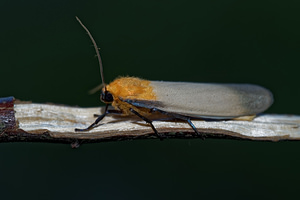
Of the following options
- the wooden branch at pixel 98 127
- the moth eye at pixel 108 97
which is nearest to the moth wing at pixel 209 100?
the wooden branch at pixel 98 127

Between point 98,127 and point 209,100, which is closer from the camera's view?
point 98,127

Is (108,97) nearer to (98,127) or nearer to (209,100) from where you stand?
(98,127)

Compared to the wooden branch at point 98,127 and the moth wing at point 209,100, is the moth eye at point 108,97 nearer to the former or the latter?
the wooden branch at point 98,127

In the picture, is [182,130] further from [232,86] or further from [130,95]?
[232,86]

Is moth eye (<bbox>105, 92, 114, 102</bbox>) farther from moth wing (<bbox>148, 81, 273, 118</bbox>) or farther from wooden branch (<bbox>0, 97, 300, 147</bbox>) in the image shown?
moth wing (<bbox>148, 81, 273, 118</bbox>)

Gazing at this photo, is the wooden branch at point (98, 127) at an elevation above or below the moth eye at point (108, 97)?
below

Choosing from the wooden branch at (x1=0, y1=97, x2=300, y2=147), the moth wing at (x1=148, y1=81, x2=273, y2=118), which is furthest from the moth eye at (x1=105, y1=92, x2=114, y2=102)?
the moth wing at (x1=148, y1=81, x2=273, y2=118)

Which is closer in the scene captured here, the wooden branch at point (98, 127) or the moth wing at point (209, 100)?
the wooden branch at point (98, 127)

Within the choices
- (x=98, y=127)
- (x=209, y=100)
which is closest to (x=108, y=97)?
(x=98, y=127)
